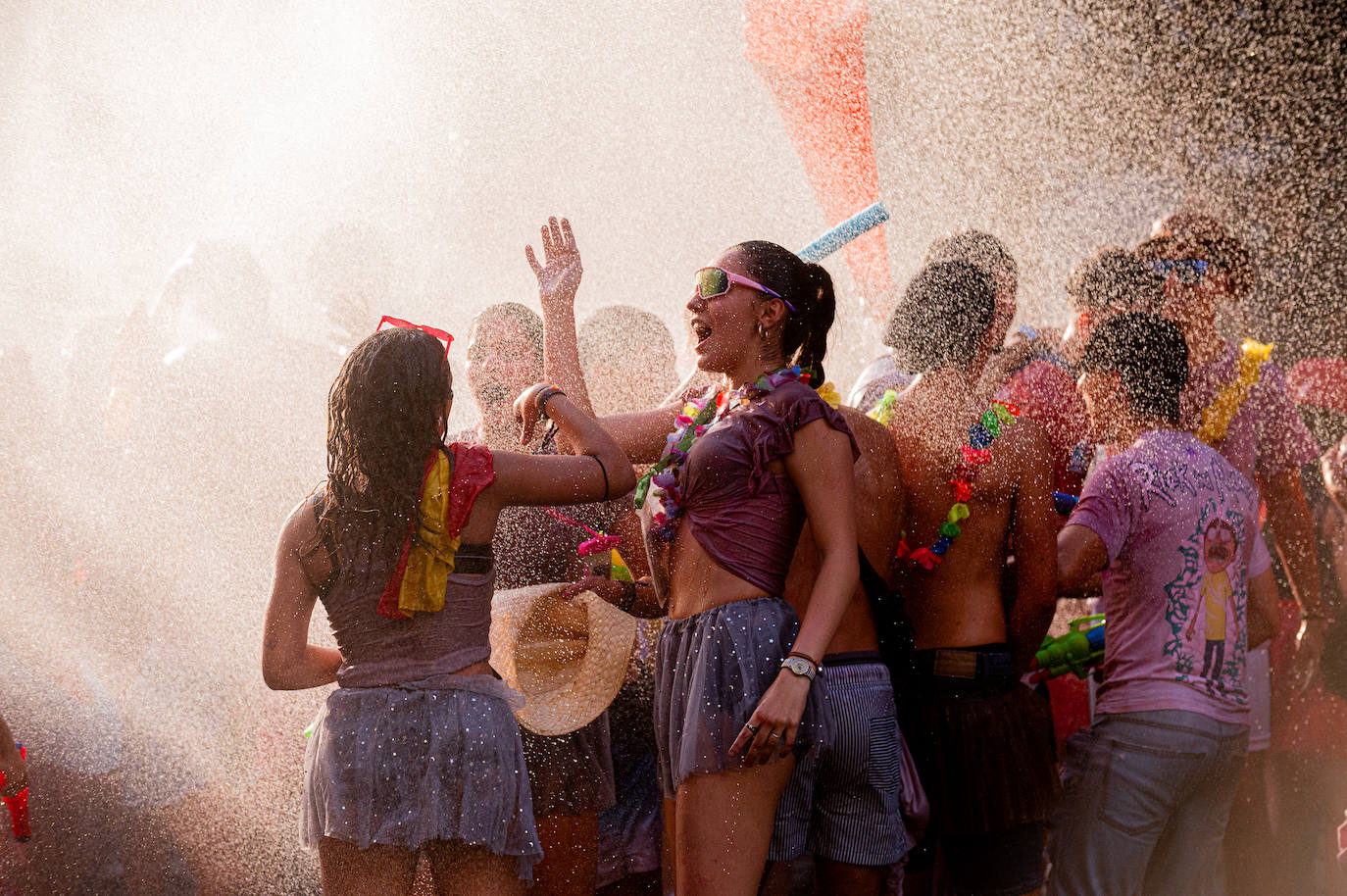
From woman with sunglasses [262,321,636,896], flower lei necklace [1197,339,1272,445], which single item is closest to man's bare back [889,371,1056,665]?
flower lei necklace [1197,339,1272,445]

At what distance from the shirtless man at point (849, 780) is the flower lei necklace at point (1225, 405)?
1.28 m

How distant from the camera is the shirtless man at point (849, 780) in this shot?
2.39 m

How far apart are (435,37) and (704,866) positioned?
18.7 ft

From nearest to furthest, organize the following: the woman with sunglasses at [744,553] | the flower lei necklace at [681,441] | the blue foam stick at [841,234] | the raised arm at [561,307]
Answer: the woman with sunglasses at [744,553] → the flower lei necklace at [681,441] → the raised arm at [561,307] → the blue foam stick at [841,234]

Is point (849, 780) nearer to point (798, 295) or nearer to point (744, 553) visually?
point (744, 553)

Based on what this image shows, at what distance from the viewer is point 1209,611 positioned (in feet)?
9.45

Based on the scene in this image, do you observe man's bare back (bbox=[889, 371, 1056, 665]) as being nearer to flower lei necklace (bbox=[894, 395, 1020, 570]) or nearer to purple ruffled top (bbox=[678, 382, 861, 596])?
flower lei necklace (bbox=[894, 395, 1020, 570])

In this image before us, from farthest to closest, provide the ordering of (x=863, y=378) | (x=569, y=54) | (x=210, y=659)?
(x=569, y=54) → (x=210, y=659) → (x=863, y=378)

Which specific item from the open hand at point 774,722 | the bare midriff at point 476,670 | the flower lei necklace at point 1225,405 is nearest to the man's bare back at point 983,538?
the flower lei necklace at point 1225,405

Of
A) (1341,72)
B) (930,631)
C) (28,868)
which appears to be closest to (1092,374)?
(930,631)

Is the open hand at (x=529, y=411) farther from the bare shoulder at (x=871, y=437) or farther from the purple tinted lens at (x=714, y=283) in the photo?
the bare shoulder at (x=871, y=437)

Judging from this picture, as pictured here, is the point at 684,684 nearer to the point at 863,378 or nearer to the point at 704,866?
the point at 704,866

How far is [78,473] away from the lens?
5.28m

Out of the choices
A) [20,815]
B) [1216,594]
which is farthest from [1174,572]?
[20,815]
